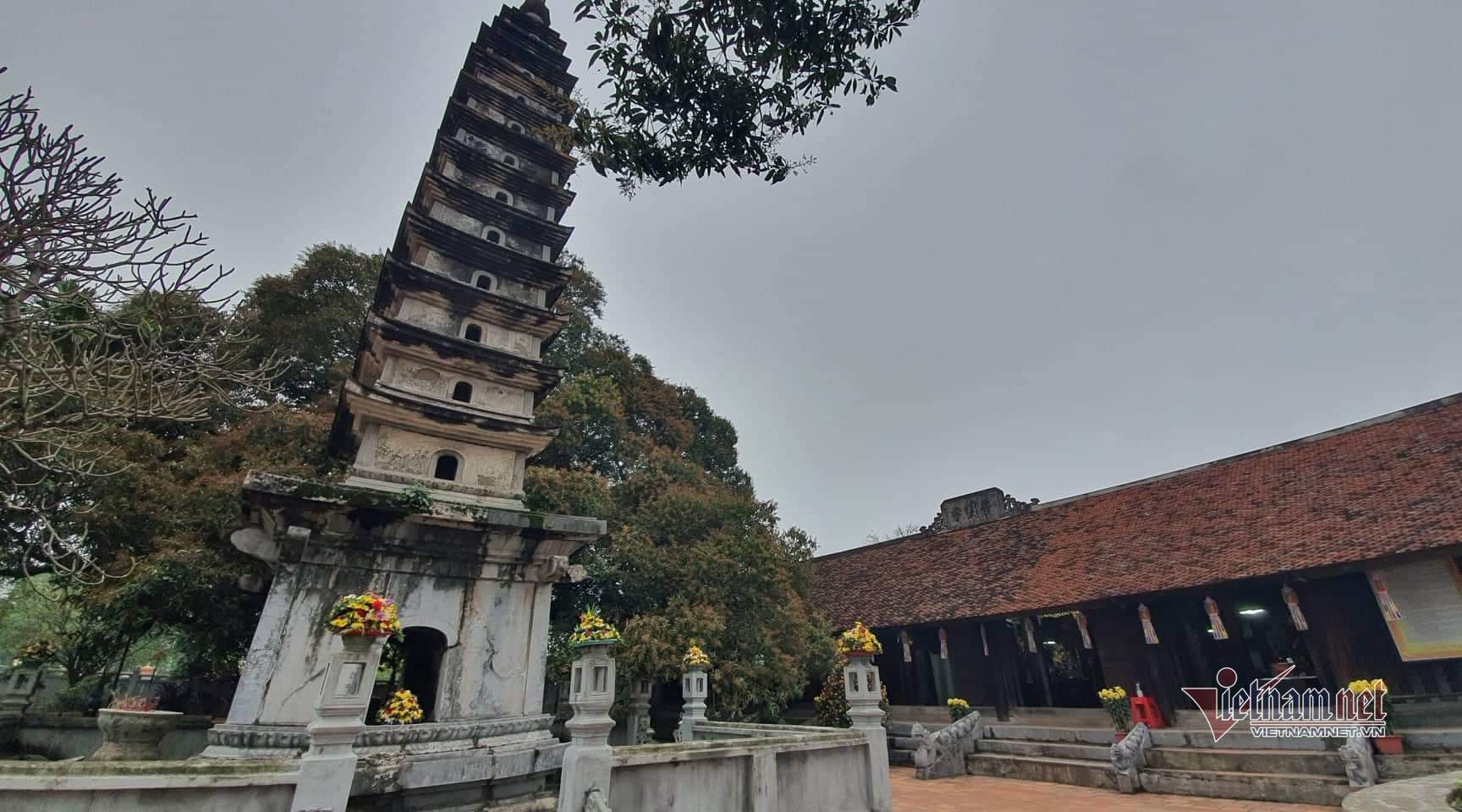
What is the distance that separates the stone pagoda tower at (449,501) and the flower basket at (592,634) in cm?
279

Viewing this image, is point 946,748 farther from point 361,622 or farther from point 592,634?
point 361,622

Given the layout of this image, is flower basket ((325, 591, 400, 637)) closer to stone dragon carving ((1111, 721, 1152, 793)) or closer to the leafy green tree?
stone dragon carving ((1111, 721, 1152, 793))

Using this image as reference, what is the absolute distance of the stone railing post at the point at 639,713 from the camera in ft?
47.0

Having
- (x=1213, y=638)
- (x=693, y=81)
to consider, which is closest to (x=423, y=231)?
(x=693, y=81)

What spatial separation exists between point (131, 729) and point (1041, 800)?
45.5ft

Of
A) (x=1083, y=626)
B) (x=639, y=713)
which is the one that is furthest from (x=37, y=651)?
(x=1083, y=626)

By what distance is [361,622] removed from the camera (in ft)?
19.6

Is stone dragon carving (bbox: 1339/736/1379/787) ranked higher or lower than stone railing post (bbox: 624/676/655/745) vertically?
lower

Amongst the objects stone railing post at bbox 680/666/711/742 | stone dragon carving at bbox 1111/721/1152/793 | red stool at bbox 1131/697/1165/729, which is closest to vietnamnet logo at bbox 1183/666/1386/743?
red stool at bbox 1131/697/1165/729

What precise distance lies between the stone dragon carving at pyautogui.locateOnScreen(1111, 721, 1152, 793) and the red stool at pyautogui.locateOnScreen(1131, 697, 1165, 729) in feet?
2.94

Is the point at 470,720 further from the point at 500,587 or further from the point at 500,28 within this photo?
the point at 500,28

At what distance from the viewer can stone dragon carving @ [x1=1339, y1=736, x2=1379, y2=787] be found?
30.7 ft

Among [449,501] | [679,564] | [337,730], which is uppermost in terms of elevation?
[449,501]

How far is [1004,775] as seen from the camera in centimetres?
1321
